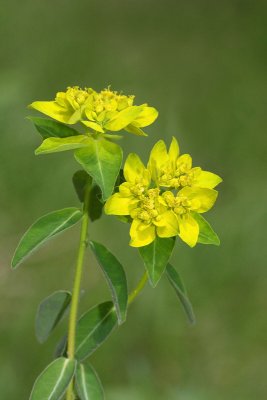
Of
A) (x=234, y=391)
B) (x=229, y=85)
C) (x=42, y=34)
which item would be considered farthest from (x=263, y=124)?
(x=234, y=391)

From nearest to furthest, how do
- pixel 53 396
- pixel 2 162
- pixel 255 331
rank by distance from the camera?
pixel 53 396, pixel 255 331, pixel 2 162

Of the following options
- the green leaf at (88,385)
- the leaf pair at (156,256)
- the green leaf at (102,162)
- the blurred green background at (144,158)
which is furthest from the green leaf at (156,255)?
the blurred green background at (144,158)

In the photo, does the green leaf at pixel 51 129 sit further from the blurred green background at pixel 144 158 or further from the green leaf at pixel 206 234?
the blurred green background at pixel 144 158

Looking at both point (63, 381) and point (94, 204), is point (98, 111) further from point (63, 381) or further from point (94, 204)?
point (63, 381)

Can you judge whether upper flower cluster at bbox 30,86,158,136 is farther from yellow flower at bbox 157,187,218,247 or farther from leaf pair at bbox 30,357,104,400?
leaf pair at bbox 30,357,104,400

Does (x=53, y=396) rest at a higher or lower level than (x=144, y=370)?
higher

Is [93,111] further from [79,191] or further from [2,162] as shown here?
[2,162]

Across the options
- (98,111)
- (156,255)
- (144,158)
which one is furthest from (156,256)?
(144,158)
